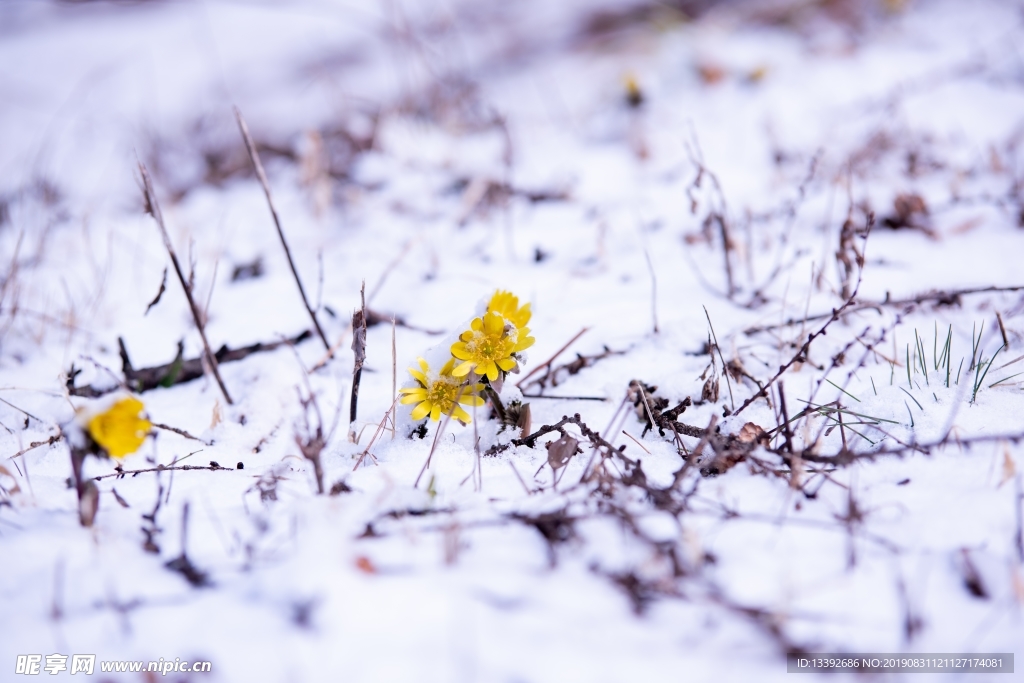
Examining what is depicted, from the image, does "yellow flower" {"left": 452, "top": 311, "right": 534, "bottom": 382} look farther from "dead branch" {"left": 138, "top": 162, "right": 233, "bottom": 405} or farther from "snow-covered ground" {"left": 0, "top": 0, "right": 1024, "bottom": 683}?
"dead branch" {"left": 138, "top": 162, "right": 233, "bottom": 405}

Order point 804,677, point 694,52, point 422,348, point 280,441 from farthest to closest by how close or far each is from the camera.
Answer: point 694,52 < point 422,348 < point 280,441 < point 804,677

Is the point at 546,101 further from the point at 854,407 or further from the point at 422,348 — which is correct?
the point at 854,407

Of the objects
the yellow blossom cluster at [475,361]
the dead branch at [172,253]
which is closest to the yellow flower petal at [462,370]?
the yellow blossom cluster at [475,361]

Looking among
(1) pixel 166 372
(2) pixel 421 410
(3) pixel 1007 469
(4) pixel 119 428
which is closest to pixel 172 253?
(1) pixel 166 372

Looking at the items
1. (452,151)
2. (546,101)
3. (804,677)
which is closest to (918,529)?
(804,677)

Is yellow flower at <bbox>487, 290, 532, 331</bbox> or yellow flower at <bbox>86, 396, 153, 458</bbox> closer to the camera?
yellow flower at <bbox>86, 396, 153, 458</bbox>

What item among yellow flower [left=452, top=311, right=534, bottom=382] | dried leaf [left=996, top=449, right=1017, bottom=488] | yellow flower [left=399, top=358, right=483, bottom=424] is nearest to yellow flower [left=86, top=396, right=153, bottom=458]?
yellow flower [left=399, top=358, right=483, bottom=424]
